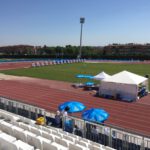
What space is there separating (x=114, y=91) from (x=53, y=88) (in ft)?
23.6

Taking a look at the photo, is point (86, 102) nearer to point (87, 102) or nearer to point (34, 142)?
point (87, 102)

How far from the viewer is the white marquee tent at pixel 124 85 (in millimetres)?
20375

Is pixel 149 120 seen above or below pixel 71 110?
below

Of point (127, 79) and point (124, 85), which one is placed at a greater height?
point (127, 79)

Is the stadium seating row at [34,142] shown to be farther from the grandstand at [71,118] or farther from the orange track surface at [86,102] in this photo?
the orange track surface at [86,102]

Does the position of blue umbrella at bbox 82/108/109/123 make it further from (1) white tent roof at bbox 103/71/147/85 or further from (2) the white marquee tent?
(1) white tent roof at bbox 103/71/147/85

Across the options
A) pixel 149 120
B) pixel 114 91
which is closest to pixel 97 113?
pixel 149 120

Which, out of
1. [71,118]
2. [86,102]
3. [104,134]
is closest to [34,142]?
[104,134]

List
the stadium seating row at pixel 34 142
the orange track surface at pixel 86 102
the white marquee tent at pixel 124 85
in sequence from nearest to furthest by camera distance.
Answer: the stadium seating row at pixel 34 142, the orange track surface at pixel 86 102, the white marquee tent at pixel 124 85

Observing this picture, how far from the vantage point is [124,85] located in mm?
20844

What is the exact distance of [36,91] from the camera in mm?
24078

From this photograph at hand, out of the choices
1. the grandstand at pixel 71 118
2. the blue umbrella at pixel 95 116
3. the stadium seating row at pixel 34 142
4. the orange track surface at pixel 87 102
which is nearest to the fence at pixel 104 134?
the grandstand at pixel 71 118

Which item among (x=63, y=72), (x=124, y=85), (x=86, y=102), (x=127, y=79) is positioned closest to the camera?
(x=86, y=102)

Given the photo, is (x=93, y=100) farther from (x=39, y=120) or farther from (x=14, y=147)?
(x=14, y=147)
